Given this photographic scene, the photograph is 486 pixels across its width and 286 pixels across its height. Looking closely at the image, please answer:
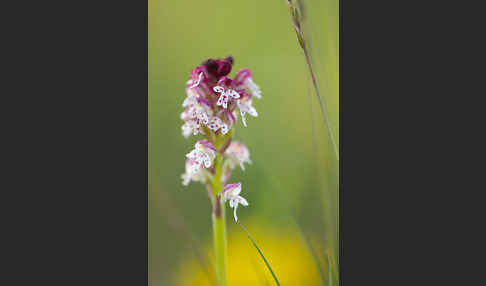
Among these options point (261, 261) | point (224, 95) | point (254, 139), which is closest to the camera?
point (224, 95)

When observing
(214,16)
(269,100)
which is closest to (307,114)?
(269,100)

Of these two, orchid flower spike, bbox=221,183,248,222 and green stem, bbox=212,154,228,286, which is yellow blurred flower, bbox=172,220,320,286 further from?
orchid flower spike, bbox=221,183,248,222

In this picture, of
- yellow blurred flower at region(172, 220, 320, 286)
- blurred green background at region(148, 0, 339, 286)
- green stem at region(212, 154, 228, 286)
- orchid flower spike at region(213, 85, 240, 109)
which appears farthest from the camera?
yellow blurred flower at region(172, 220, 320, 286)

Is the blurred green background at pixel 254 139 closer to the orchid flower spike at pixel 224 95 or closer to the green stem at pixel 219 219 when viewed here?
the green stem at pixel 219 219

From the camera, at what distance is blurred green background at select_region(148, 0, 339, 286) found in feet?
7.33

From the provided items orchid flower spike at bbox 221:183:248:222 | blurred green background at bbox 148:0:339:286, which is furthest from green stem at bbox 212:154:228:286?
blurred green background at bbox 148:0:339:286

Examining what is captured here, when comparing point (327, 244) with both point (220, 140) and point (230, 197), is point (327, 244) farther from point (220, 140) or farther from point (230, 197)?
point (220, 140)

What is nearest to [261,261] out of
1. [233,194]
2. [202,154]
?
[233,194]

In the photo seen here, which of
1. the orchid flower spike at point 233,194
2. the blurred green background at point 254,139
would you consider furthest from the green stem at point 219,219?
the blurred green background at point 254,139

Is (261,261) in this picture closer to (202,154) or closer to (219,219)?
(219,219)

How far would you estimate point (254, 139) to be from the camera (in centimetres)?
331

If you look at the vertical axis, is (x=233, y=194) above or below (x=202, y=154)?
below
